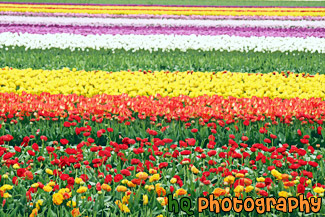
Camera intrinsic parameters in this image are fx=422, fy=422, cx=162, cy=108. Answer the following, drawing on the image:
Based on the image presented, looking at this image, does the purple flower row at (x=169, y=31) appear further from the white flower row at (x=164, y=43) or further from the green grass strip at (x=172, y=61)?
the green grass strip at (x=172, y=61)

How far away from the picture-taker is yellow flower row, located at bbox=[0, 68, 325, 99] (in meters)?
7.19

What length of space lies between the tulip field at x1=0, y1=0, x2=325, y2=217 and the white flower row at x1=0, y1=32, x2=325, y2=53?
0.06m

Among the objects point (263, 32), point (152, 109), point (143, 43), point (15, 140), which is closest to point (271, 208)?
point (152, 109)

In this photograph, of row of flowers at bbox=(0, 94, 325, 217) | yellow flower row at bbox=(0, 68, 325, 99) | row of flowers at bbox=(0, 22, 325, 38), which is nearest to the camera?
row of flowers at bbox=(0, 94, 325, 217)

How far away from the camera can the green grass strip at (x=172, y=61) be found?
1028cm

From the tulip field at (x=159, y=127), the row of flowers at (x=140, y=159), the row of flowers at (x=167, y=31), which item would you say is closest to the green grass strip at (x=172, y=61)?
the tulip field at (x=159, y=127)

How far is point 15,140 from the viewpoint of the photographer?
5.09 m

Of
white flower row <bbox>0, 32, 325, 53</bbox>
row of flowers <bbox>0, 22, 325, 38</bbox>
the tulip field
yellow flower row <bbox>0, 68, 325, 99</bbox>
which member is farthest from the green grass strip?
row of flowers <bbox>0, 22, 325, 38</bbox>

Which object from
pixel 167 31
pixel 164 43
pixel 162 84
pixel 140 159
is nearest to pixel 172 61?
pixel 164 43

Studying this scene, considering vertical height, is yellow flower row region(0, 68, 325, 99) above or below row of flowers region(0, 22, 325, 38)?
below

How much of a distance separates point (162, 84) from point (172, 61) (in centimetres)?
339

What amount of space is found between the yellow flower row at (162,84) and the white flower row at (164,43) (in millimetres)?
4168

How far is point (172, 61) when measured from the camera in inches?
424

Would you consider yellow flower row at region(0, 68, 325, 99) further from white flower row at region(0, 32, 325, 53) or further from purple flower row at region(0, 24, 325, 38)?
purple flower row at region(0, 24, 325, 38)
